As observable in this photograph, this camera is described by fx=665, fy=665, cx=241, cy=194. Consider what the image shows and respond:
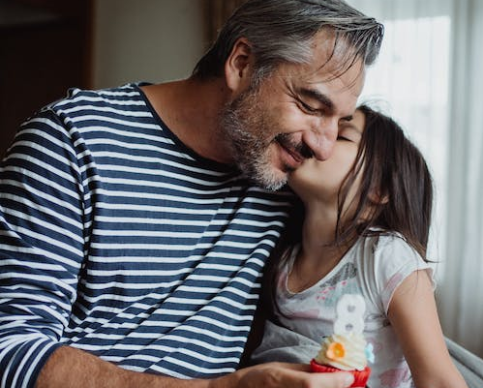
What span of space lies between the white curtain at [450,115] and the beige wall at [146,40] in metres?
1.47

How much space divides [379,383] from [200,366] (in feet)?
1.25

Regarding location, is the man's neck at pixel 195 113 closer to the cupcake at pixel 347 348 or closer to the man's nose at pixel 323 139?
the man's nose at pixel 323 139

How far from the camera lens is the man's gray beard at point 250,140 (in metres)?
1.45

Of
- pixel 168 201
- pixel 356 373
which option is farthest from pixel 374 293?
pixel 168 201

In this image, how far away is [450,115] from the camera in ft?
11.4

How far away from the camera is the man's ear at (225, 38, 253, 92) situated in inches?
59.5

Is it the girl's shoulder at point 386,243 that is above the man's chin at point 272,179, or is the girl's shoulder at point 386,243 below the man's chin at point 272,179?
below

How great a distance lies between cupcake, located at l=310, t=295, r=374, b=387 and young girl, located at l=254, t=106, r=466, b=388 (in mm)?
243

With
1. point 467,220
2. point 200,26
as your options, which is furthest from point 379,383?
point 200,26

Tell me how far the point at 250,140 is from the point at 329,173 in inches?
7.8

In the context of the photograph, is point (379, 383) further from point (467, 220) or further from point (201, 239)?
point (467, 220)

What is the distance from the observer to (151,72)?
15.4 ft

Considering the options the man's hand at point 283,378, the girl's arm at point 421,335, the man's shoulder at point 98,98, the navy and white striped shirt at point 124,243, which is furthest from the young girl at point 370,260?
the man's shoulder at point 98,98

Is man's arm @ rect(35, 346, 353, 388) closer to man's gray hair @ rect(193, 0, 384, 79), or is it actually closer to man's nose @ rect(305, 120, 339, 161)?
man's nose @ rect(305, 120, 339, 161)
